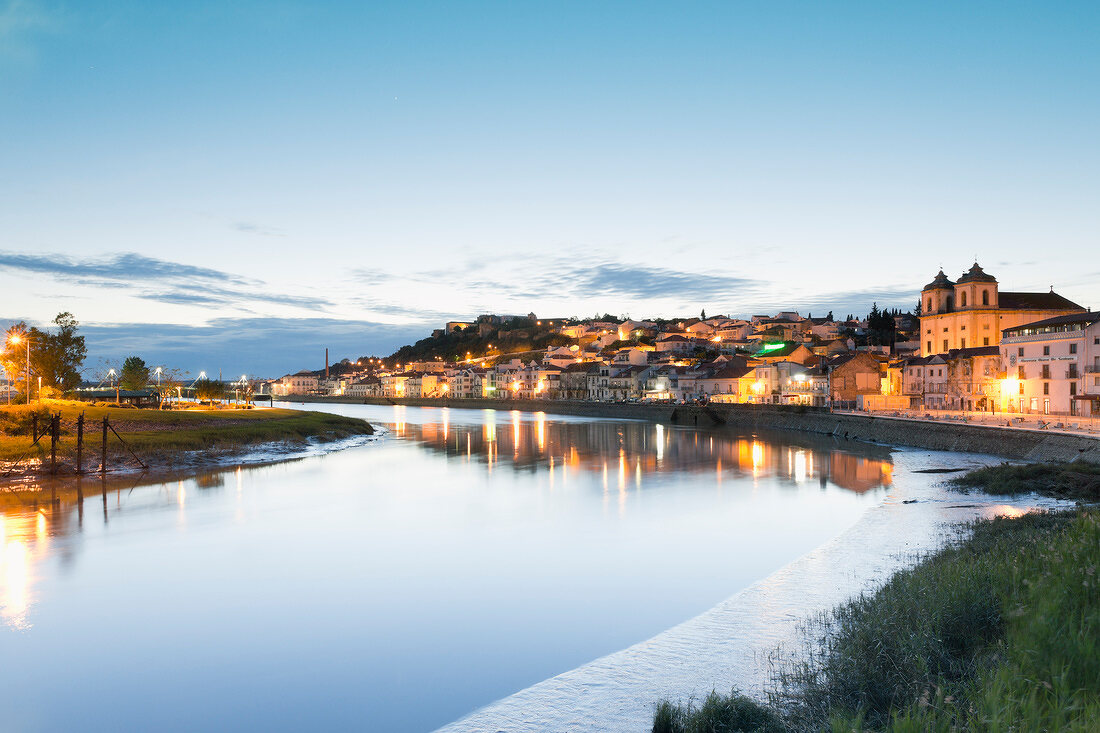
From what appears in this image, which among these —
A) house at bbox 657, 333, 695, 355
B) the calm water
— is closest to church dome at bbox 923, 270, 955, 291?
house at bbox 657, 333, 695, 355

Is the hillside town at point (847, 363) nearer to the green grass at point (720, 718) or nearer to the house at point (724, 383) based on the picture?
the house at point (724, 383)

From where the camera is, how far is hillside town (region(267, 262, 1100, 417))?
44.1 meters

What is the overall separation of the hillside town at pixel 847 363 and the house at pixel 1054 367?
71 millimetres

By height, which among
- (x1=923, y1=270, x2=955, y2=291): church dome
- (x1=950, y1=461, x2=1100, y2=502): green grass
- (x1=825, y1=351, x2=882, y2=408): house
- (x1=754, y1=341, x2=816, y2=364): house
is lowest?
(x1=950, y1=461, x2=1100, y2=502): green grass

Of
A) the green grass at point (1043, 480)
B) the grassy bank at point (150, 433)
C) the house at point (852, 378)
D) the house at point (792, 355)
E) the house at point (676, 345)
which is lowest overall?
the green grass at point (1043, 480)

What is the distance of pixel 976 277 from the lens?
226 ft

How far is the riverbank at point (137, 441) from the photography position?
86.9ft

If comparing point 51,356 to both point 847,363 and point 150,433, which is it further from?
point 847,363

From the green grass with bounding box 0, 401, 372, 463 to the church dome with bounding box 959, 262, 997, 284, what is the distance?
59.5m

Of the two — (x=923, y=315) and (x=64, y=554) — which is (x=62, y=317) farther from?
(x=923, y=315)

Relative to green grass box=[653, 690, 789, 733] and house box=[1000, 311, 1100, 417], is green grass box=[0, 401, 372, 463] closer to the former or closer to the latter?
green grass box=[653, 690, 789, 733]

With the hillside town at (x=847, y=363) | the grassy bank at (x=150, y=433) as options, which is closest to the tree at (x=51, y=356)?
the grassy bank at (x=150, y=433)

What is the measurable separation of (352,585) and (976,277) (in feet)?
238

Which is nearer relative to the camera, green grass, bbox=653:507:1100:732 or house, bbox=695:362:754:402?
green grass, bbox=653:507:1100:732
